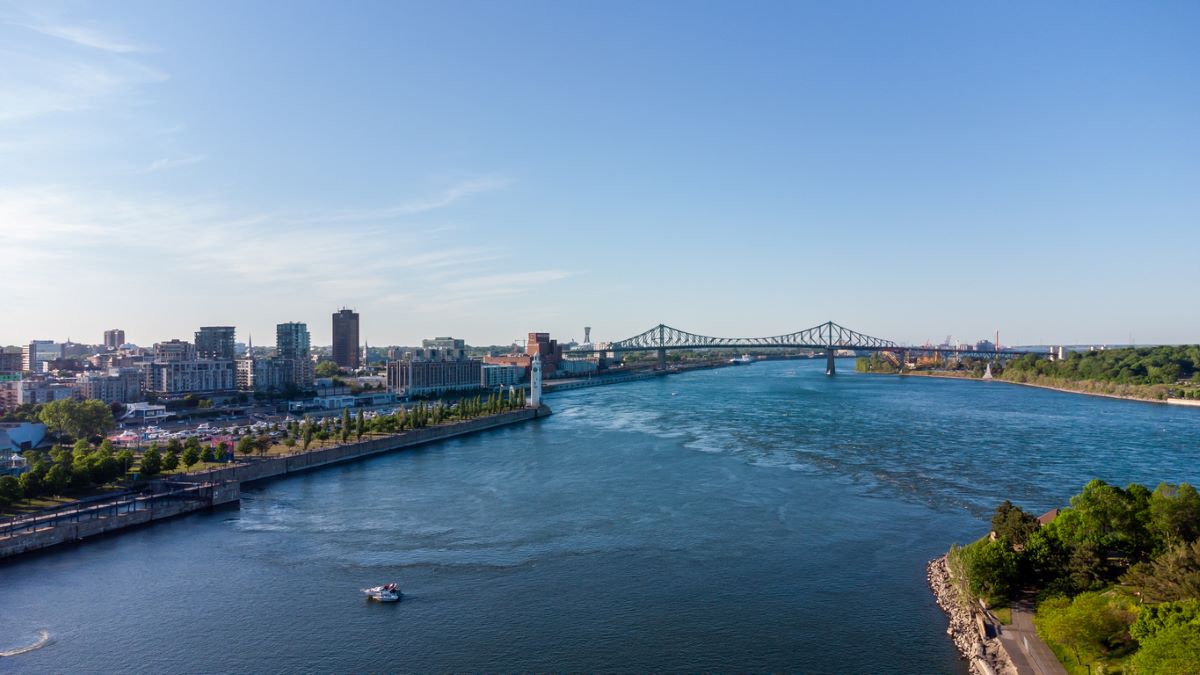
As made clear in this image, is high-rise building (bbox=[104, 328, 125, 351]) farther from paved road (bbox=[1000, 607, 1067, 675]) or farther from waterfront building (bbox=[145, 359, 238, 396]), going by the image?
paved road (bbox=[1000, 607, 1067, 675])

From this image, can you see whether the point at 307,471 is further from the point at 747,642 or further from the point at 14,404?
the point at 14,404

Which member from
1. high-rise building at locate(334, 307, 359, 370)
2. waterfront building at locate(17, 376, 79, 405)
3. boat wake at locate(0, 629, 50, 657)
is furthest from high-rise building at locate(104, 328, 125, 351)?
boat wake at locate(0, 629, 50, 657)

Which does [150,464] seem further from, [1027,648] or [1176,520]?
[1176,520]

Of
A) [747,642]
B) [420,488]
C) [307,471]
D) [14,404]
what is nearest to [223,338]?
[14,404]

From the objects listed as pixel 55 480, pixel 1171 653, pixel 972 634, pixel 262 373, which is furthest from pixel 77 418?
pixel 1171 653

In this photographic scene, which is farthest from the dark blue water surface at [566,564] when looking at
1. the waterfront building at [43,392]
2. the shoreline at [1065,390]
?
the waterfront building at [43,392]

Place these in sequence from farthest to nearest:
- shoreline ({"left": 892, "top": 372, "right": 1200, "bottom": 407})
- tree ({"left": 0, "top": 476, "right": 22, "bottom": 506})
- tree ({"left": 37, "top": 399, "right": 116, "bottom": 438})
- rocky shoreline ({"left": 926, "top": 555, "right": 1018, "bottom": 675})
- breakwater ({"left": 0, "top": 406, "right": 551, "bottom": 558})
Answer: shoreline ({"left": 892, "top": 372, "right": 1200, "bottom": 407}), tree ({"left": 37, "top": 399, "right": 116, "bottom": 438}), tree ({"left": 0, "top": 476, "right": 22, "bottom": 506}), breakwater ({"left": 0, "top": 406, "right": 551, "bottom": 558}), rocky shoreline ({"left": 926, "top": 555, "right": 1018, "bottom": 675})
